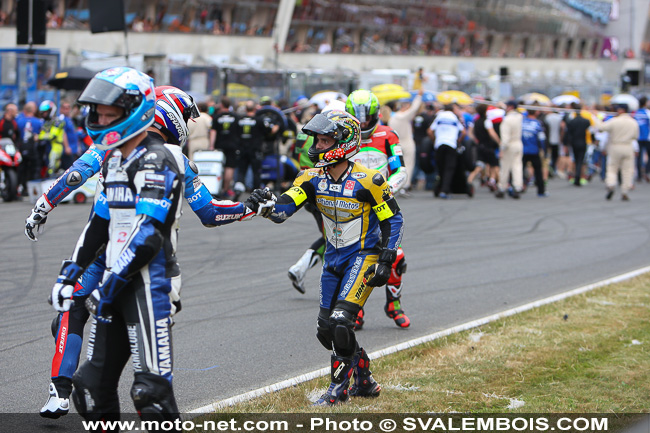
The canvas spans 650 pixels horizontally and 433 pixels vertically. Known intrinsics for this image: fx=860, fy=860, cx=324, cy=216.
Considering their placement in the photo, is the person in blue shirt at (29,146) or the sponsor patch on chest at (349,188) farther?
the person in blue shirt at (29,146)

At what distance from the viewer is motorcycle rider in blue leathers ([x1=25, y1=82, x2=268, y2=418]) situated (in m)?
4.88

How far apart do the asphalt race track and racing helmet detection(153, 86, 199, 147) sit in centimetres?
179

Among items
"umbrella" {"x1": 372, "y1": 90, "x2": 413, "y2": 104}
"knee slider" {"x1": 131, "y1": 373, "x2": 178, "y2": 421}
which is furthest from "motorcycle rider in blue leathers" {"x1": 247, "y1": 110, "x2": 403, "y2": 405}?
"umbrella" {"x1": 372, "y1": 90, "x2": 413, "y2": 104}

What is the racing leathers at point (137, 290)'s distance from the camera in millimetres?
3896

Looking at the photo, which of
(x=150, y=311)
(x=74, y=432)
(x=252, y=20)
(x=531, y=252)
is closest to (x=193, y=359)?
(x=74, y=432)

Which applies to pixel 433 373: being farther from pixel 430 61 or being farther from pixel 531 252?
pixel 430 61

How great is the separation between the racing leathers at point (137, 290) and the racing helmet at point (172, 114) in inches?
34.1

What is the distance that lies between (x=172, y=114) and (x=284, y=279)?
5.08m

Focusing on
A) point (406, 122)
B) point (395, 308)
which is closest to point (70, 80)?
point (406, 122)

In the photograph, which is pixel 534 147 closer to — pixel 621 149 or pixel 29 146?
pixel 621 149

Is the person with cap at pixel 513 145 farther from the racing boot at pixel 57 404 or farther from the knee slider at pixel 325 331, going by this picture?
the racing boot at pixel 57 404

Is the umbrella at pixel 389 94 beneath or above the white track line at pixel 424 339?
above

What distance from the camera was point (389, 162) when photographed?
7.64m

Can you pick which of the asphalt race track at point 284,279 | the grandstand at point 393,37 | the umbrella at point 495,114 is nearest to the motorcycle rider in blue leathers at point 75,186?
the asphalt race track at point 284,279
